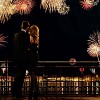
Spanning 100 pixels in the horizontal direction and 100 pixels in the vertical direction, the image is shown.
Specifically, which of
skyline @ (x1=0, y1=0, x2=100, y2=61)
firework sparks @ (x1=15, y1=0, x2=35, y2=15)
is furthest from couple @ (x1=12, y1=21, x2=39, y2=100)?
skyline @ (x1=0, y1=0, x2=100, y2=61)

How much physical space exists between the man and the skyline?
238ft

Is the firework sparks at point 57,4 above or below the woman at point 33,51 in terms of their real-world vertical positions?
above

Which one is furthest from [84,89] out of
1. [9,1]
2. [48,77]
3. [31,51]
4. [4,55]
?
[4,55]

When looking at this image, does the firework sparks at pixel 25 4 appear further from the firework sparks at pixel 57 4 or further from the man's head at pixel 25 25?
the man's head at pixel 25 25

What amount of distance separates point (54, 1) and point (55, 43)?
85339 mm

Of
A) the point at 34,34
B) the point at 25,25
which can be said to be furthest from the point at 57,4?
the point at 34,34

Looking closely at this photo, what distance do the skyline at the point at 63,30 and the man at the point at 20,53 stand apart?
7252cm

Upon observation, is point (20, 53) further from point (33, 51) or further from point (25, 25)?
point (25, 25)

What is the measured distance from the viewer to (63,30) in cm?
9544

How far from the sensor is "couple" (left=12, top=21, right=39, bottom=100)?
8977mm

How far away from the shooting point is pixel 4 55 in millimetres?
82375

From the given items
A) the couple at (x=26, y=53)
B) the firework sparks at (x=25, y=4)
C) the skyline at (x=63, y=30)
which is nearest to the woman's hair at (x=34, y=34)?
the couple at (x=26, y=53)

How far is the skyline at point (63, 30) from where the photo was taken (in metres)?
86.7

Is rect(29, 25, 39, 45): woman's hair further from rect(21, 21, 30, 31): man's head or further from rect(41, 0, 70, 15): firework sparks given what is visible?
rect(41, 0, 70, 15): firework sparks
